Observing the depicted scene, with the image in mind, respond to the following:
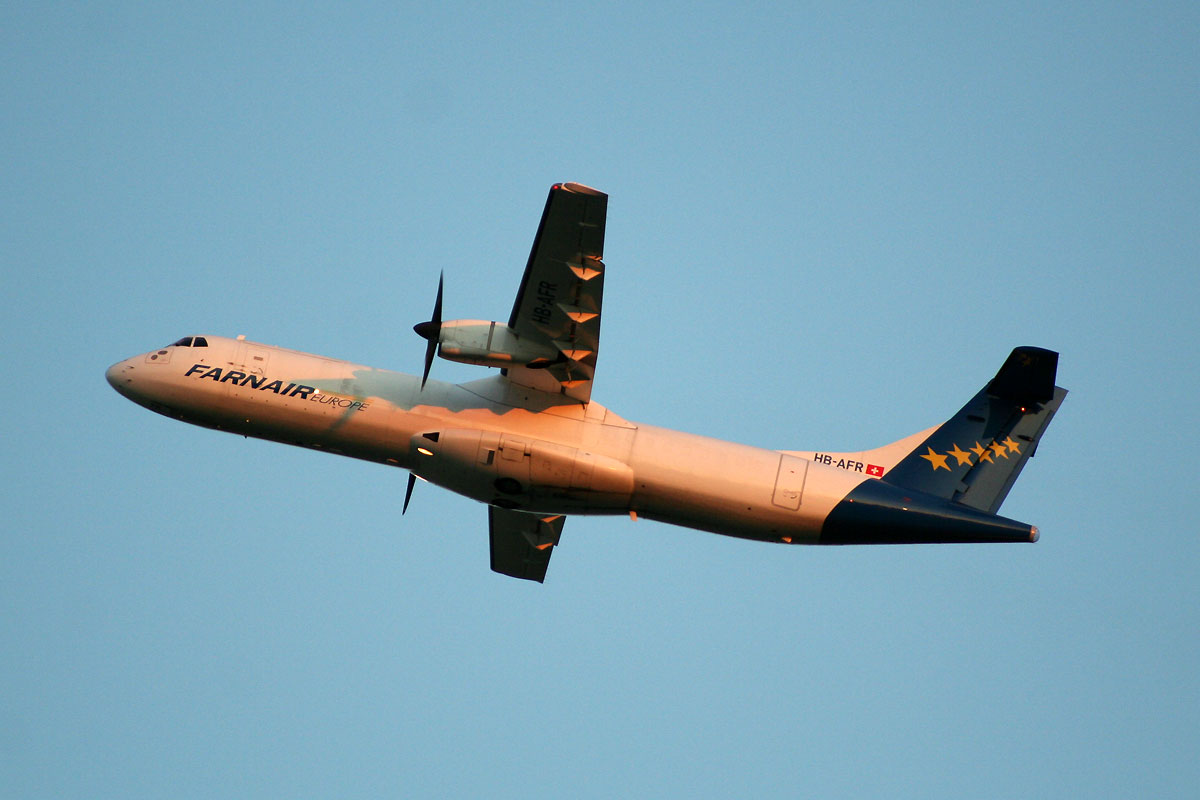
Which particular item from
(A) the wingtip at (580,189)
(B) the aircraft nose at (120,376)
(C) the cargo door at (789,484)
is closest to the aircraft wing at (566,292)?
(A) the wingtip at (580,189)

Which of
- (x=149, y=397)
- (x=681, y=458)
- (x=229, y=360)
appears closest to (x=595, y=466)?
(x=681, y=458)

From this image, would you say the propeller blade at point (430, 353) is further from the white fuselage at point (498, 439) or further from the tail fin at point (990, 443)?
the tail fin at point (990, 443)

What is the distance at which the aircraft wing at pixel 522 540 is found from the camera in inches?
1078

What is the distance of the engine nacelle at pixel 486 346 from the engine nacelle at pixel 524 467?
1.62 metres

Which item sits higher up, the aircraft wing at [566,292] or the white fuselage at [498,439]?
the aircraft wing at [566,292]

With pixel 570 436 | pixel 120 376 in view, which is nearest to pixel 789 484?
pixel 570 436

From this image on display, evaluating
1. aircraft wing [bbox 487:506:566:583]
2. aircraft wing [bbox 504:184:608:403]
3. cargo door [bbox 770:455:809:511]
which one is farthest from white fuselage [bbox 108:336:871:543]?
aircraft wing [bbox 487:506:566:583]

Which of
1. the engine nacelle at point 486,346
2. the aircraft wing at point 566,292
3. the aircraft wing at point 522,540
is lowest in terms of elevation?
the aircraft wing at point 522,540

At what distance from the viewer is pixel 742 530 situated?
23.5 metres

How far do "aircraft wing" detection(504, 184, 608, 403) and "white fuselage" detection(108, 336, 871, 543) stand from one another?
0.72m

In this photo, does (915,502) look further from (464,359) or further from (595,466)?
(464,359)

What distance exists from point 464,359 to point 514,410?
210 centimetres

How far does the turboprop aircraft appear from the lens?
2281 cm

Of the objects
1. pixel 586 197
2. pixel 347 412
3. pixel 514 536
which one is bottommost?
pixel 514 536
